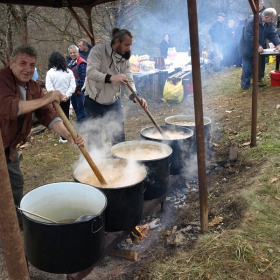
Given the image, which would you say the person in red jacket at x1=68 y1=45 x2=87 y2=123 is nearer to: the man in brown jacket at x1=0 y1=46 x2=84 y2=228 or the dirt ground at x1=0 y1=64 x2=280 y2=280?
the dirt ground at x1=0 y1=64 x2=280 y2=280

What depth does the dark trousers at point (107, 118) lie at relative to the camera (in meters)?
4.62

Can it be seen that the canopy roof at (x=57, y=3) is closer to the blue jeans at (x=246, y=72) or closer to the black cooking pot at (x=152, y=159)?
the black cooking pot at (x=152, y=159)

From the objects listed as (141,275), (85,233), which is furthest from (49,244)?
(141,275)

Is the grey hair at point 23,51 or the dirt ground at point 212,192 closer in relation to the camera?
the grey hair at point 23,51

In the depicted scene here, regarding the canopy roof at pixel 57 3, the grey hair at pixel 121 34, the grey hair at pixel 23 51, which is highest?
the canopy roof at pixel 57 3

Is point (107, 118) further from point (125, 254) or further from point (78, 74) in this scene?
point (78, 74)

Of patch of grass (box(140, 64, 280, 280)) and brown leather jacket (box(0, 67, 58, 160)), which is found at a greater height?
brown leather jacket (box(0, 67, 58, 160))

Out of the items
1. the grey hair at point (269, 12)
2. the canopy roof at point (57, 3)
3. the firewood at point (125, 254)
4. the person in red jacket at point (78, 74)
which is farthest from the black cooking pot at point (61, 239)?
the grey hair at point (269, 12)

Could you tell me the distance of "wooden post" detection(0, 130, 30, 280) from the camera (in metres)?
1.39

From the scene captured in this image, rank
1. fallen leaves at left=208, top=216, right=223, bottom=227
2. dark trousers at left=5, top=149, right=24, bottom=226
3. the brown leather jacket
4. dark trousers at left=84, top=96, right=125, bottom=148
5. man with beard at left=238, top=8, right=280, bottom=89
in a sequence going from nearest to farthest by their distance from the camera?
the brown leather jacket < dark trousers at left=5, top=149, right=24, bottom=226 < fallen leaves at left=208, top=216, right=223, bottom=227 < dark trousers at left=84, top=96, right=125, bottom=148 < man with beard at left=238, top=8, right=280, bottom=89

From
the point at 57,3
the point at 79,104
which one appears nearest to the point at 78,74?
the point at 79,104

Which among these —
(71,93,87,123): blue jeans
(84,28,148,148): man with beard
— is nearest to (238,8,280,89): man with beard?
(71,93,87,123): blue jeans

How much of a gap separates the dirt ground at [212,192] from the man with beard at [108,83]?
4.98 ft

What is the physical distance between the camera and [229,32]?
13664 mm
